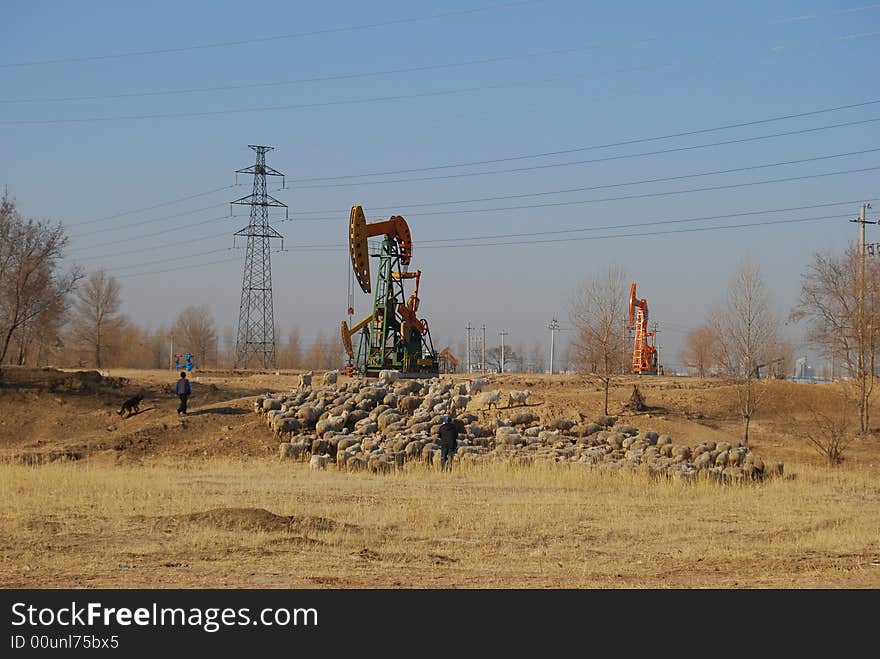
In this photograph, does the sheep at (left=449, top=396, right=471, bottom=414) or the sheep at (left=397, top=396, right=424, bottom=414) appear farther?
the sheep at (left=397, top=396, right=424, bottom=414)

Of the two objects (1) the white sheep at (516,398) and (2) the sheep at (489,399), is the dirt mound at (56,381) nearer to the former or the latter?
(2) the sheep at (489,399)

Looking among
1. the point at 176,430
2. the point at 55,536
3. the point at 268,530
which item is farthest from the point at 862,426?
the point at 55,536

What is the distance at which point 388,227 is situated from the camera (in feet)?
134

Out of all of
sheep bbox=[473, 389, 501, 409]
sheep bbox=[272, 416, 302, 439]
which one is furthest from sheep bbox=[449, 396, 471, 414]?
sheep bbox=[272, 416, 302, 439]

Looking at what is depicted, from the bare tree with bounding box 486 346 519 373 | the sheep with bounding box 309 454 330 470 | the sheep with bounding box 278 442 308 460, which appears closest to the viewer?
the sheep with bounding box 309 454 330 470

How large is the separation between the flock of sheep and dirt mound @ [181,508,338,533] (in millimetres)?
8947

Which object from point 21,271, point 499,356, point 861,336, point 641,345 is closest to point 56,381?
point 21,271

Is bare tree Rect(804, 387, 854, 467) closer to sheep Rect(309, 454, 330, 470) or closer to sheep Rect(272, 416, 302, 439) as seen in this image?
sheep Rect(309, 454, 330, 470)

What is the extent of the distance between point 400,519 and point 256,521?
2.45 metres

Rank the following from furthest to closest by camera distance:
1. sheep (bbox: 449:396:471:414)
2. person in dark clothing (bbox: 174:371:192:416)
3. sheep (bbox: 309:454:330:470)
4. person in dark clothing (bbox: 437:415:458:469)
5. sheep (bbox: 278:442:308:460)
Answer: person in dark clothing (bbox: 174:371:192:416) → sheep (bbox: 449:396:471:414) → sheep (bbox: 278:442:308:460) → person in dark clothing (bbox: 437:415:458:469) → sheep (bbox: 309:454:330:470)

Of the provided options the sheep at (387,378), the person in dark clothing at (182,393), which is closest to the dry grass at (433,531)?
the person in dark clothing at (182,393)

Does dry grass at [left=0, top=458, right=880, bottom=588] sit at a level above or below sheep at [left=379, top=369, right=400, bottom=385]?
below

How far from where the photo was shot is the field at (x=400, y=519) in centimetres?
1170

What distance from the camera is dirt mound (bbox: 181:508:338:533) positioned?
579 inches
